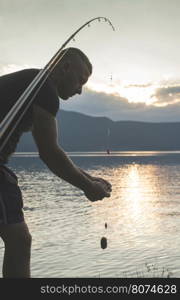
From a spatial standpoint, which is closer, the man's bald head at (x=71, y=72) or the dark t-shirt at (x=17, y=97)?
the dark t-shirt at (x=17, y=97)

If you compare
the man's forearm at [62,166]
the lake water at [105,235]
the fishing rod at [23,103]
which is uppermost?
the fishing rod at [23,103]

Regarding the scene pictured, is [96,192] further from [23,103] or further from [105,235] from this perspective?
[105,235]

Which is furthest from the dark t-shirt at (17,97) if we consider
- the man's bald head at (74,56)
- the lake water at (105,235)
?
the lake water at (105,235)

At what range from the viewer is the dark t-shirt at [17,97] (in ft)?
12.6

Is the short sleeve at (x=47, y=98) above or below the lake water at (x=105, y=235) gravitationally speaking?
above

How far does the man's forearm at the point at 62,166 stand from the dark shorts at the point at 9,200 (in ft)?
1.40

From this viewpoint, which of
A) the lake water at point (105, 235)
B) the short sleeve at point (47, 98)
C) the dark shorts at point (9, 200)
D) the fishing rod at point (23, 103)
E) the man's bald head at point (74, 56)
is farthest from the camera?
the lake water at point (105, 235)

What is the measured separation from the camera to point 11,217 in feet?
13.3

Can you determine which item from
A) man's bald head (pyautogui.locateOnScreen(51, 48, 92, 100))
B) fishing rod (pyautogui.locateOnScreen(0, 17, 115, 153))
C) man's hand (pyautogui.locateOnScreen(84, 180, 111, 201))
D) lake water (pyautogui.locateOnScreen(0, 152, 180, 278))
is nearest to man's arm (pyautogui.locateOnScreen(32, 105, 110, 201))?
man's hand (pyautogui.locateOnScreen(84, 180, 111, 201))

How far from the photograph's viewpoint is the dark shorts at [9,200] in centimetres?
403

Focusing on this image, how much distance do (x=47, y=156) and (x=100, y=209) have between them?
224ft

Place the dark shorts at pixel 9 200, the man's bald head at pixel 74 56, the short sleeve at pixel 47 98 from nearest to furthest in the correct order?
the short sleeve at pixel 47 98
the dark shorts at pixel 9 200
the man's bald head at pixel 74 56

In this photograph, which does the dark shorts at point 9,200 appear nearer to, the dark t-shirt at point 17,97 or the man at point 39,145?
the man at point 39,145

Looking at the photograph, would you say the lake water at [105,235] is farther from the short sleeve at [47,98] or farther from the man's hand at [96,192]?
the short sleeve at [47,98]
